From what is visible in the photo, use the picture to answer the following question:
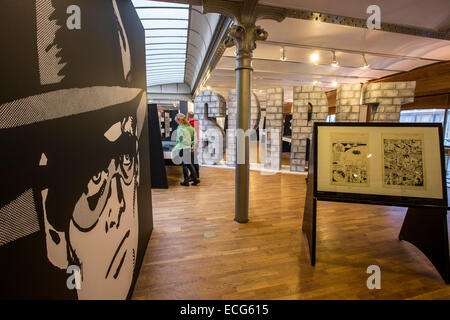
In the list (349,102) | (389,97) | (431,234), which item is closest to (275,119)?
(349,102)

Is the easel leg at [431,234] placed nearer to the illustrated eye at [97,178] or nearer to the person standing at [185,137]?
the illustrated eye at [97,178]

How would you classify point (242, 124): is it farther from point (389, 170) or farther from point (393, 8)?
point (393, 8)

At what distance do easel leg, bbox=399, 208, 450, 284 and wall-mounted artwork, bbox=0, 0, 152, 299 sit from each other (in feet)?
9.50

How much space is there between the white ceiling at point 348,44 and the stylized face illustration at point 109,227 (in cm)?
312

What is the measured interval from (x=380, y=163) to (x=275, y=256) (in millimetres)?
1506

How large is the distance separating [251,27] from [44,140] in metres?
3.10

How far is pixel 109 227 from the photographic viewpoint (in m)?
1.36

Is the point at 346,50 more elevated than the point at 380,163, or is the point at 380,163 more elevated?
the point at 346,50

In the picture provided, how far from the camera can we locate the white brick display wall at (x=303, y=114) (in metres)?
6.18

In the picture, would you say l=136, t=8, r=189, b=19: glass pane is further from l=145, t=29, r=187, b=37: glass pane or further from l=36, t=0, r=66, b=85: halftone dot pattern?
l=36, t=0, r=66, b=85: halftone dot pattern

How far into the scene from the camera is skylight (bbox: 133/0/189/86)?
5693 millimetres

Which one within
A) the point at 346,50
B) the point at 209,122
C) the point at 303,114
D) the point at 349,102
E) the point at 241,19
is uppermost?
the point at 346,50

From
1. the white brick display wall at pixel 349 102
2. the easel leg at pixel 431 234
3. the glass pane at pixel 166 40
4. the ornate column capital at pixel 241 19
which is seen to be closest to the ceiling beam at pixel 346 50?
the white brick display wall at pixel 349 102
